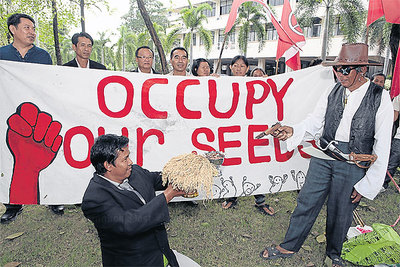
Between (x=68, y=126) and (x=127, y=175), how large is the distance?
5.84 ft

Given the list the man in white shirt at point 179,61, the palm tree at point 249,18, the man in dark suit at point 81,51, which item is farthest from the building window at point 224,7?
the man in dark suit at point 81,51

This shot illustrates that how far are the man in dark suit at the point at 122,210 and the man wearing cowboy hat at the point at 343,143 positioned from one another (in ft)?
5.36

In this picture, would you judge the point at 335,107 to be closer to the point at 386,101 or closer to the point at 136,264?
the point at 386,101

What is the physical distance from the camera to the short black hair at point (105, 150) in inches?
66.4

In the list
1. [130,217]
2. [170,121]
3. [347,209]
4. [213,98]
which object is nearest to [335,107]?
[347,209]

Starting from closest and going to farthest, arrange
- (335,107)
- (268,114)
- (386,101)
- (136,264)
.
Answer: (136,264)
(386,101)
(335,107)
(268,114)

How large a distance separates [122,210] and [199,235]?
6.28ft

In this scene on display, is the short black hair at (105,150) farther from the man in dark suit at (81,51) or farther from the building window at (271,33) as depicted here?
the building window at (271,33)

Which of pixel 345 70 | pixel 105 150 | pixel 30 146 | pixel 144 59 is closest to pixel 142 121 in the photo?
pixel 30 146

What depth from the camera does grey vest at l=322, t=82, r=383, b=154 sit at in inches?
95.4

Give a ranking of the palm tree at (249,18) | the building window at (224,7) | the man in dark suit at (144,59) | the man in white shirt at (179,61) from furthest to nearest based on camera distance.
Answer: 1. the building window at (224,7)
2. the palm tree at (249,18)
3. the man in dark suit at (144,59)
4. the man in white shirt at (179,61)

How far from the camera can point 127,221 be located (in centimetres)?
161

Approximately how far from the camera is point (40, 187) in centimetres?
315

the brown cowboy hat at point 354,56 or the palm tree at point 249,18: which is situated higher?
the palm tree at point 249,18
